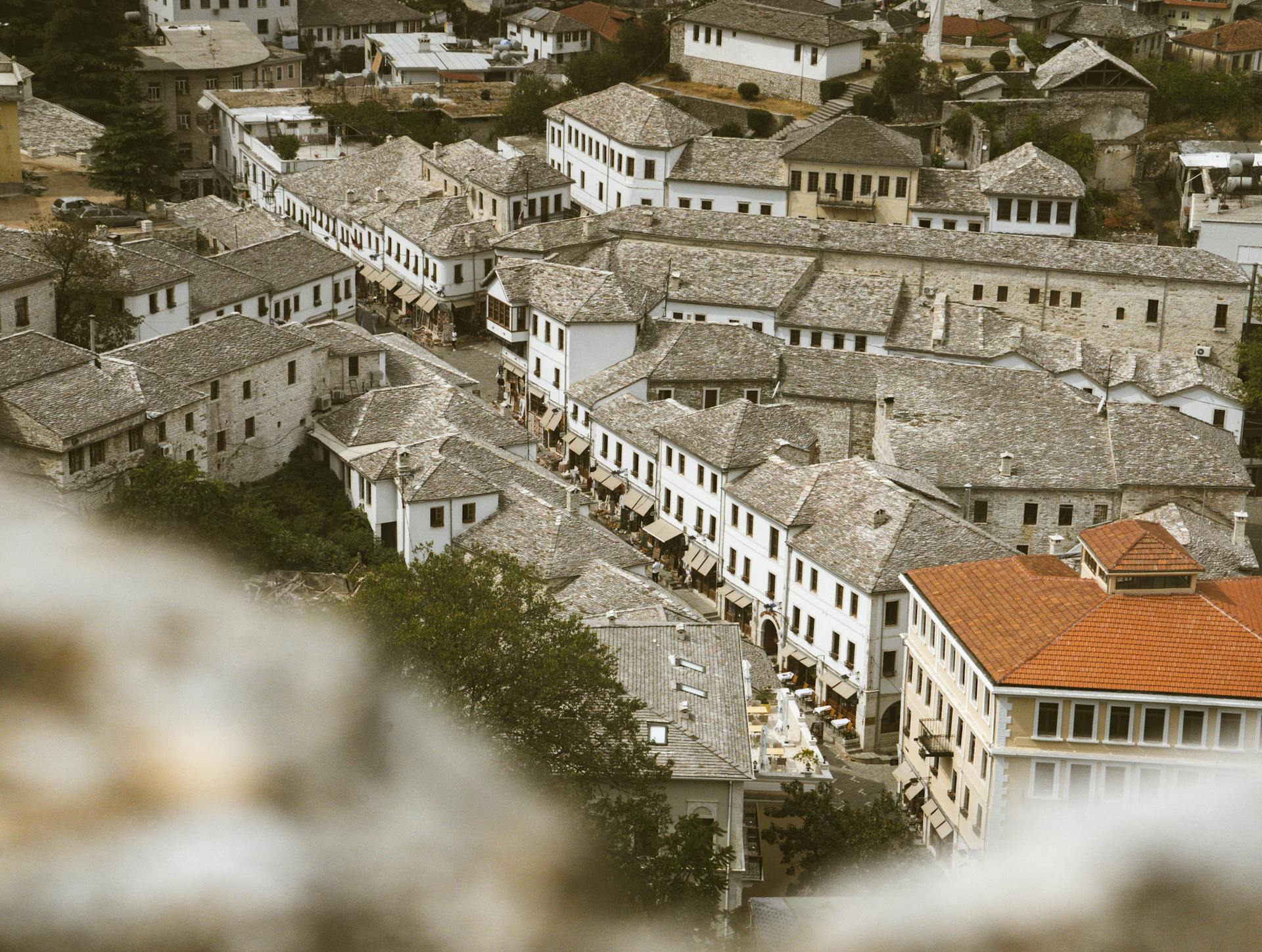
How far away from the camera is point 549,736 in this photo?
93.1ft

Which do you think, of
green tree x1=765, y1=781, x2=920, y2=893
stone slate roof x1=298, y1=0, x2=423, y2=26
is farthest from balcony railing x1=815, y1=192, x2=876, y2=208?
stone slate roof x1=298, y1=0, x2=423, y2=26

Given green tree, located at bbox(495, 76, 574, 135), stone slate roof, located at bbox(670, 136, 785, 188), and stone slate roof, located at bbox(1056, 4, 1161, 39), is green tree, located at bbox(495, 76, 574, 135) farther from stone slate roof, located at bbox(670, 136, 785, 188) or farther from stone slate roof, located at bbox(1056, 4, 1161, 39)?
stone slate roof, located at bbox(1056, 4, 1161, 39)

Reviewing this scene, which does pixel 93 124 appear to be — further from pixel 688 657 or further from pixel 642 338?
pixel 688 657

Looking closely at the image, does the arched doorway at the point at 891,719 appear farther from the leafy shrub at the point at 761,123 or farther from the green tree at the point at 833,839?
the leafy shrub at the point at 761,123

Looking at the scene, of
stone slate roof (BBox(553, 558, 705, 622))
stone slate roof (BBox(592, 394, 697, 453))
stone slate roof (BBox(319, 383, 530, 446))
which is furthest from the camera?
stone slate roof (BBox(592, 394, 697, 453))

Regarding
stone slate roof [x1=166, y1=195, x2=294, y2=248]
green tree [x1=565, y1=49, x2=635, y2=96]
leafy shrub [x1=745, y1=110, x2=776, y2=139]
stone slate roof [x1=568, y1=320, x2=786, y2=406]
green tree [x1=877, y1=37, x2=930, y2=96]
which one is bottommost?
stone slate roof [x1=568, y1=320, x2=786, y2=406]

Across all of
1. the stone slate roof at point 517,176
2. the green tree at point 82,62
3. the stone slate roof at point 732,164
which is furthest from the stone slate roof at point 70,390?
the green tree at point 82,62

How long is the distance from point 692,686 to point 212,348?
21.0 m

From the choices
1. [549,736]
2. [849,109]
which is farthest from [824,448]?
[549,736]

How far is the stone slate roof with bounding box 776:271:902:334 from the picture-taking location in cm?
6253

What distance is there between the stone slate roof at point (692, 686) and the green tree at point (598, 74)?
51.6 meters

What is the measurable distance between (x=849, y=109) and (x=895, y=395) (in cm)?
2622

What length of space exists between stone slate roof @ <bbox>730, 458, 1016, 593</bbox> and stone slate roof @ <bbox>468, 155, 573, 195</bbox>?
89.2ft

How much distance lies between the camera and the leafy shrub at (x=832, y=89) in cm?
8038
